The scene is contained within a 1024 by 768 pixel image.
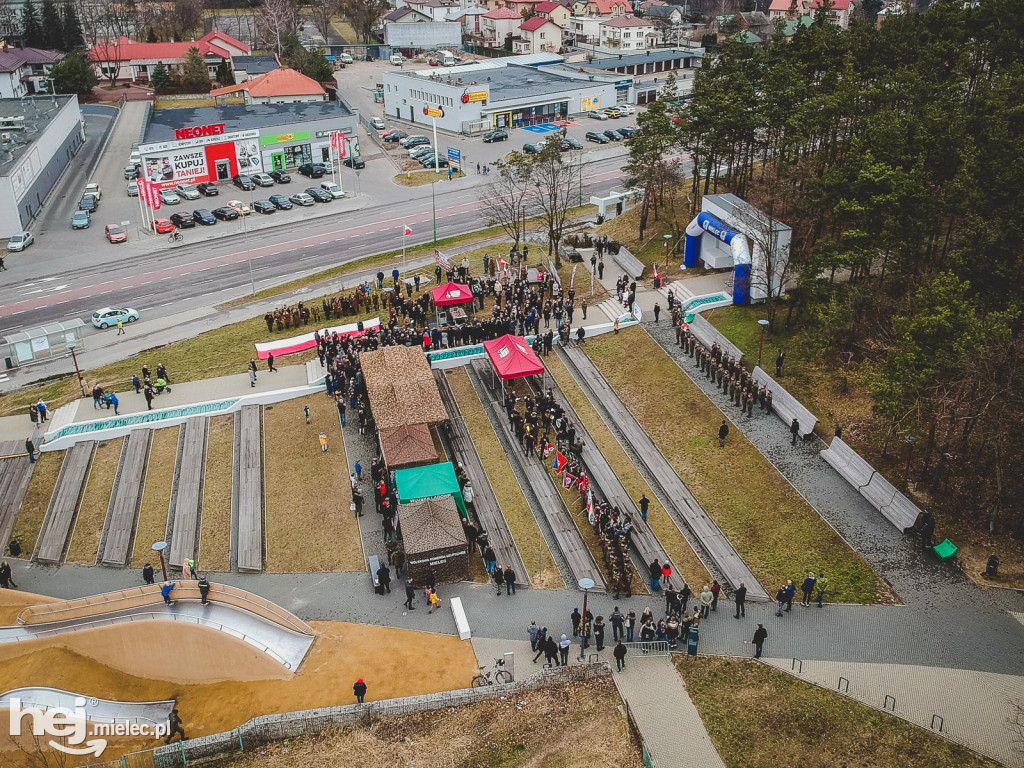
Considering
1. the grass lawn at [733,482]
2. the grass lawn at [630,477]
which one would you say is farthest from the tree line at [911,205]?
the grass lawn at [630,477]

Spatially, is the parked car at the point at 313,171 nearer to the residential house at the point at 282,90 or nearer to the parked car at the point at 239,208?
the parked car at the point at 239,208

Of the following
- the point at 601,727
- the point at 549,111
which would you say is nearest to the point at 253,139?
the point at 549,111

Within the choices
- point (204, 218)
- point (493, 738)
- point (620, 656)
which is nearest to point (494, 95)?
point (204, 218)

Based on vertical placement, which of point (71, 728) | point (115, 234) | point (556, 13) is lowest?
point (71, 728)

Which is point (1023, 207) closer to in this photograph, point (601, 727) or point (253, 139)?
point (601, 727)

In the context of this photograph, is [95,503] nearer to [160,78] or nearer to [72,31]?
[160,78]

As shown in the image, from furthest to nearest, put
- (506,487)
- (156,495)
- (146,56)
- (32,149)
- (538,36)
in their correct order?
(538,36), (146,56), (32,149), (156,495), (506,487)
